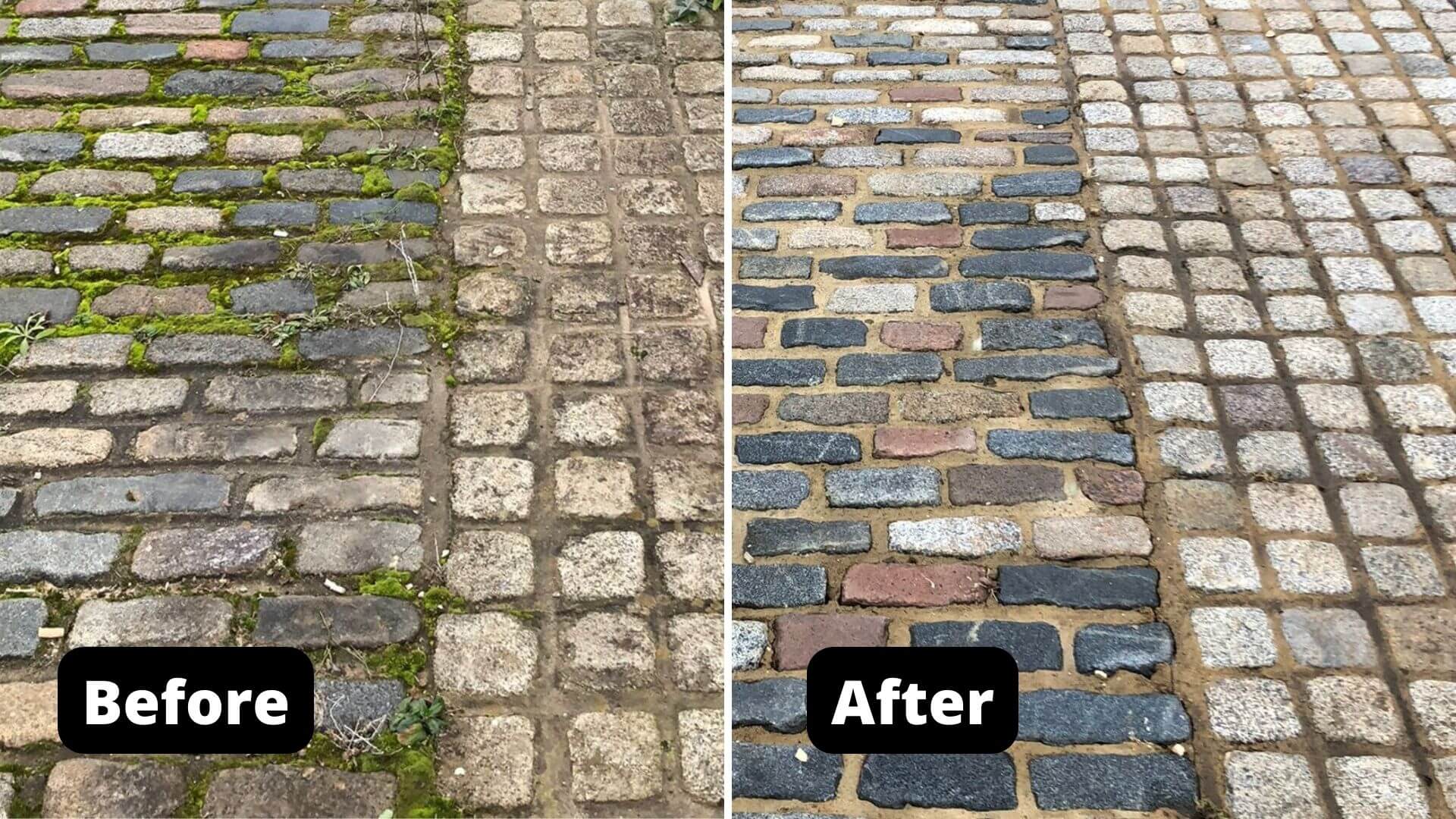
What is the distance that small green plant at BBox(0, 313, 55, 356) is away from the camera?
3330mm

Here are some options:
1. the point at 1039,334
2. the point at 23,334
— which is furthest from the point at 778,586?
the point at 23,334

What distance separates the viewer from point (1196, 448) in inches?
125

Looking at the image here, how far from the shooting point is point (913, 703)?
2.59 metres

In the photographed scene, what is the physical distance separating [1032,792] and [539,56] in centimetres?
328

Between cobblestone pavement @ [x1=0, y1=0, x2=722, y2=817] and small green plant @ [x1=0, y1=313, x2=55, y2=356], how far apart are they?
0.01 m

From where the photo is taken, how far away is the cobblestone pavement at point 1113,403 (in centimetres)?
256

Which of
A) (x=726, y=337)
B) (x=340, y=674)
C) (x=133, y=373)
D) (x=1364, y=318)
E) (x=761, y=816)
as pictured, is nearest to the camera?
(x=761, y=816)

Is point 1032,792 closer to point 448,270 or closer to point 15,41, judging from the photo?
point 448,270

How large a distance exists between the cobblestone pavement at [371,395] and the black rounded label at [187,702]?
0.04 metres

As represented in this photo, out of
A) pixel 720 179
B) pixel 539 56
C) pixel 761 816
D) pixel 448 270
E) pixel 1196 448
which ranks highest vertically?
pixel 539 56

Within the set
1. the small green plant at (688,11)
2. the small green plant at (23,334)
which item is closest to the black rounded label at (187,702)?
the small green plant at (23,334)

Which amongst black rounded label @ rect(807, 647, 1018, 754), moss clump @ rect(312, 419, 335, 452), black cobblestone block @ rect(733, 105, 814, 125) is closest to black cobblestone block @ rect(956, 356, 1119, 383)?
black rounded label @ rect(807, 647, 1018, 754)

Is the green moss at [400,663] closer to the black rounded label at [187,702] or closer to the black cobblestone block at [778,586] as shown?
the black rounded label at [187,702]

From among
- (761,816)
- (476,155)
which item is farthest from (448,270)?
(761,816)
